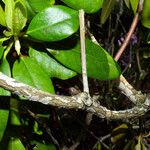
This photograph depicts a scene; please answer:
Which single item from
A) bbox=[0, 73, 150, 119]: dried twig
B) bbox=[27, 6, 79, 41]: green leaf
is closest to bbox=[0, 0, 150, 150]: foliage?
bbox=[27, 6, 79, 41]: green leaf

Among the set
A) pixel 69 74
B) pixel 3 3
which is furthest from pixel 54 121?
pixel 3 3

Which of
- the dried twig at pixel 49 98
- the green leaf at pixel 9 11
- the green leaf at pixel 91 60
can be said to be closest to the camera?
the dried twig at pixel 49 98

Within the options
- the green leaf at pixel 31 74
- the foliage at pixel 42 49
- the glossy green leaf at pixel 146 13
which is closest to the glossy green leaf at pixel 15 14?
the foliage at pixel 42 49

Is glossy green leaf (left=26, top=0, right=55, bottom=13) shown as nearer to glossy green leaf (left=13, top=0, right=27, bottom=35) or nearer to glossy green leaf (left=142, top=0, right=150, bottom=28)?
glossy green leaf (left=13, top=0, right=27, bottom=35)

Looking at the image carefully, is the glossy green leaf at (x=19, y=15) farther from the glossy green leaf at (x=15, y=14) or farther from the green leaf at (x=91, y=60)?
the green leaf at (x=91, y=60)

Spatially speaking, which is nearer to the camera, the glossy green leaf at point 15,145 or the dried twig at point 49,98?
the dried twig at point 49,98

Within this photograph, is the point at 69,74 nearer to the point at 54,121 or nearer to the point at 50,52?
the point at 50,52

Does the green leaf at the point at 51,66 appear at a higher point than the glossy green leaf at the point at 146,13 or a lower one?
lower
